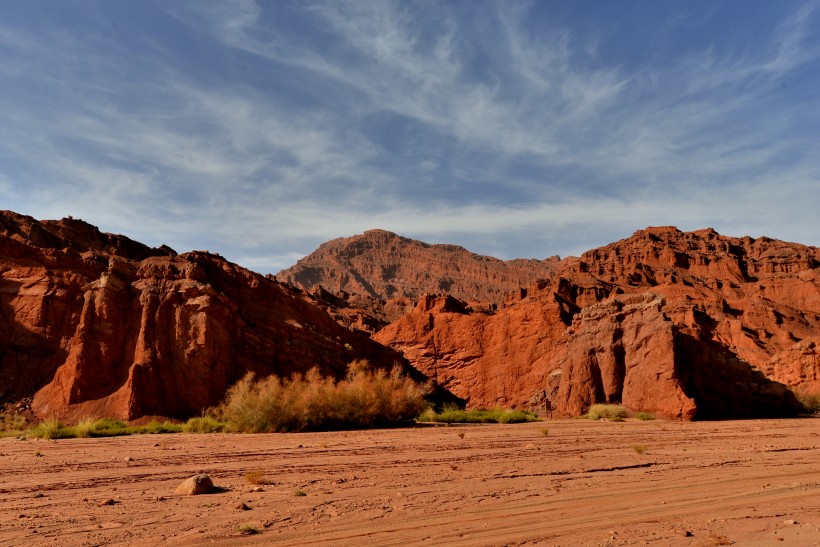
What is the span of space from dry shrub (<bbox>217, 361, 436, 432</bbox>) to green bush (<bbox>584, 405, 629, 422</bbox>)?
8.42 meters

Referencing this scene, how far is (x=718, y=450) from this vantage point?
55.2 feet

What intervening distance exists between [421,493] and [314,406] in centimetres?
1413

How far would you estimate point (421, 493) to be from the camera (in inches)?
414

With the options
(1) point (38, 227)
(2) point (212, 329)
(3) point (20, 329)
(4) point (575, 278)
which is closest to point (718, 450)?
(2) point (212, 329)

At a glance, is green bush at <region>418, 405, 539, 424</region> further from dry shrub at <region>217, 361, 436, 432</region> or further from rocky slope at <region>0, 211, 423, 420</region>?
rocky slope at <region>0, 211, 423, 420</region>

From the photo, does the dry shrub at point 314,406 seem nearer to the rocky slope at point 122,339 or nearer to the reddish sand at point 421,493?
the rocky slope at point 122,339

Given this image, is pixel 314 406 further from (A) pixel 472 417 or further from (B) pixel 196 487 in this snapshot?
(B) pixel 196 487

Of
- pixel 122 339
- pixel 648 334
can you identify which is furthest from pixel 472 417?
pixel 122 339

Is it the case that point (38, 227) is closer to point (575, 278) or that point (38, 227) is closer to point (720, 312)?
point (575, 278)

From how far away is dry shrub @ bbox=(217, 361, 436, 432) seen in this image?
23.3m

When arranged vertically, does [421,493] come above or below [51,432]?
above

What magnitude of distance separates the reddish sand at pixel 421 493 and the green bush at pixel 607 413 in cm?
883

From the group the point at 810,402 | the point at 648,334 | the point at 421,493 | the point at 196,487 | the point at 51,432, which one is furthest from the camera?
the point at 810,402

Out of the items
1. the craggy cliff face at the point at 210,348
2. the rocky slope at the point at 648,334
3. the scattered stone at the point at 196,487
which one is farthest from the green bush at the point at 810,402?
the scattered stone at the point at 196,487
